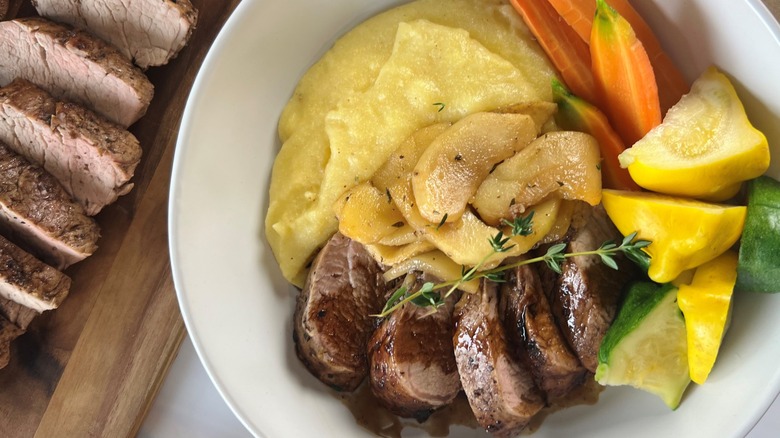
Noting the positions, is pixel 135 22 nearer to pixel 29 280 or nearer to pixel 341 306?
pixel 29 280

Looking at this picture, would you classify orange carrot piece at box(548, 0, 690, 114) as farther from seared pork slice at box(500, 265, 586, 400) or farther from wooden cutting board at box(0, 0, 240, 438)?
wooden cutting board at box(0, 0, 240, 438)

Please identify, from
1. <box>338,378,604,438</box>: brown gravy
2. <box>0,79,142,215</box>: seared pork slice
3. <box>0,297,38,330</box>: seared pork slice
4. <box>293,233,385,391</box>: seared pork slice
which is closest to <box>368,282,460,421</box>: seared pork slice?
<box>293,233,385,391</box>: seared pork slice

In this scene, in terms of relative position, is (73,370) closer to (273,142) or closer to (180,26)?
(273,142)

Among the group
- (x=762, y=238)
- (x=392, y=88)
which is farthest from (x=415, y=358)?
(x=762, y=238)

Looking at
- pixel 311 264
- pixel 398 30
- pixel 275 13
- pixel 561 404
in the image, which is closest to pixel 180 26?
pixel 275 13

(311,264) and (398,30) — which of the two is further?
(311,264)

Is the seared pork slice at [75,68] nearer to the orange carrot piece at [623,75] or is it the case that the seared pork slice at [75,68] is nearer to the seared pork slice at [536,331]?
the seared pork slice at [536,331]
